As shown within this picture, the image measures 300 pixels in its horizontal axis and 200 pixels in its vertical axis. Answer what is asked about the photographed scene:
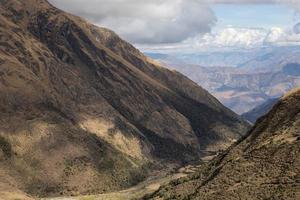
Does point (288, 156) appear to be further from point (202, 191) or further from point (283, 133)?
point (202, 191)

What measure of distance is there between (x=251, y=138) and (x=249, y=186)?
41.8 m

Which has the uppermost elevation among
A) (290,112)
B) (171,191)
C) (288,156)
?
(290,112)

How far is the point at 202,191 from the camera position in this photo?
143625 millimetres

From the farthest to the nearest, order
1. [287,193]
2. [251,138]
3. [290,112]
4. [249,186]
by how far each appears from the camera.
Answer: [251,138], [290,112], [249,186], [287,193]

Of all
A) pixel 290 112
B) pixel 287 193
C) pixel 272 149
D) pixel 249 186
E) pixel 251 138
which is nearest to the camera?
pixel 287 193

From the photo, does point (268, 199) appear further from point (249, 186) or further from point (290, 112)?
point (290, 112)

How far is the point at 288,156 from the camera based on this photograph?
133375 mm

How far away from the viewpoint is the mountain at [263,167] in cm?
12456

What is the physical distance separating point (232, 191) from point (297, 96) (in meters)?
46.7

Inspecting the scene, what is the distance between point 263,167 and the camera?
449 ft

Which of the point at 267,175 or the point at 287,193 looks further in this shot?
the point at 267,175

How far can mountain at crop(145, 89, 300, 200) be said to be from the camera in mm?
124562

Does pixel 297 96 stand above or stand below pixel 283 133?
above

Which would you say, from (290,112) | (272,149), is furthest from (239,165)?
(290,112)
